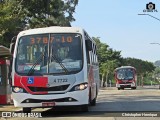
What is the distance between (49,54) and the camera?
1661 centimetres

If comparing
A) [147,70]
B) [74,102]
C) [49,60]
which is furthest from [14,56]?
[147,70]

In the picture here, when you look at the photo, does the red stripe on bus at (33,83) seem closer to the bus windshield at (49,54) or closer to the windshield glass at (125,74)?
the bus windshield at (49,54)

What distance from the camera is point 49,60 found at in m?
16.5

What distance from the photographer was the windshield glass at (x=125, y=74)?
58.9 m

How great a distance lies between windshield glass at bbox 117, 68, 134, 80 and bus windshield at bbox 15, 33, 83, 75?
1669 inches

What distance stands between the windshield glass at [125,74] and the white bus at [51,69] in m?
41.9

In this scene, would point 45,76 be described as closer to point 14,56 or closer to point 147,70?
point 14,56

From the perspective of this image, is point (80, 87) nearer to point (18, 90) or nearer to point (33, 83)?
point (33, 83)

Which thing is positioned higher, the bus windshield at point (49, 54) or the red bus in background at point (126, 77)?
the bus windshield at point (49, 54)

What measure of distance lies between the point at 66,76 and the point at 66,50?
44.1 inches

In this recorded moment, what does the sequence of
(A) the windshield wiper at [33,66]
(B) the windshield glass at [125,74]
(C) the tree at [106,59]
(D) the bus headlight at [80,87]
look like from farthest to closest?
(C) the tree at [106,59], (B) the windshield glass at [125,74], (A) the windshield wiper at [33,66], (D) the bus headlight at [80,87]

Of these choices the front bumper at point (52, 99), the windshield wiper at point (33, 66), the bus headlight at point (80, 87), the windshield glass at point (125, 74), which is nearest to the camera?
the front bumper at point (52, 99)

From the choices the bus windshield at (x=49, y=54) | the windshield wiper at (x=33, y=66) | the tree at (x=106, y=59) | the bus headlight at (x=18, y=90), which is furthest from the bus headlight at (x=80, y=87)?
the tree at (x=106, y=59)

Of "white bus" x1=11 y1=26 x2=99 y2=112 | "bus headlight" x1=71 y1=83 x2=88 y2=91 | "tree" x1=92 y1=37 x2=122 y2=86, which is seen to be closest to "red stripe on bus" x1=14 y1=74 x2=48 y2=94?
"white bus" x1=11 y1=26 x2=99 y2=112
